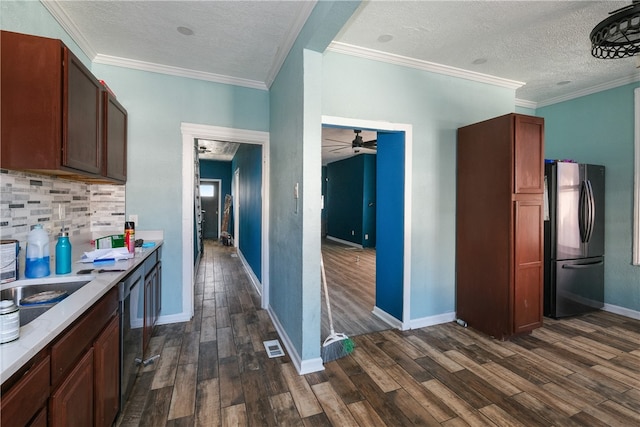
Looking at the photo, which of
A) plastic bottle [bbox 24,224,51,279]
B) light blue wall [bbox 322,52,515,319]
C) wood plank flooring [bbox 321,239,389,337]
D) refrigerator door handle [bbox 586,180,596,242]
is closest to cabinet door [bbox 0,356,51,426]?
plastic bottle [bbox 24,224,51,279]

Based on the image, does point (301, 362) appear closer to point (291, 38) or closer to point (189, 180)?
point (189, 180)

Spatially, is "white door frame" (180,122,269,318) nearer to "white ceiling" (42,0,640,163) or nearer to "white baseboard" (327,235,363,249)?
"white ceiling" (42,0,640,163)

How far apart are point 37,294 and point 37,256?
0.27m

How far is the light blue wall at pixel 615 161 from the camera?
351 centimetres

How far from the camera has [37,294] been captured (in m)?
1.46

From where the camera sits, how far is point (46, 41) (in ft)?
5.28

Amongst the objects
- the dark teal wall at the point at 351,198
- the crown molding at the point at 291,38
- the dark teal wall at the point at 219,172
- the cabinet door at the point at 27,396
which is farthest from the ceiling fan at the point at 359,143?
the dark teal wall at the point at 219,172

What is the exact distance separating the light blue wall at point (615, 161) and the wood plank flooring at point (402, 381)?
1.96ft

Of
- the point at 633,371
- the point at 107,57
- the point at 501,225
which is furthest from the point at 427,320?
the point at 107,57

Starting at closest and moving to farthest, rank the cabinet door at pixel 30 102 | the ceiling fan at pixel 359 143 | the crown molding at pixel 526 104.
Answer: the cabinet door at pixel 30 102 < the crown molding at pixel 526 104 < the ceiling fan at pixel 359 143

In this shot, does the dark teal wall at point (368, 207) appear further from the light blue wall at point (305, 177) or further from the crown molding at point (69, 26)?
the crown molding at point (69, 26)

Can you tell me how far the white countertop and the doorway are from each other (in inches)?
333

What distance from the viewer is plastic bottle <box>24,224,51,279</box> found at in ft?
5.23

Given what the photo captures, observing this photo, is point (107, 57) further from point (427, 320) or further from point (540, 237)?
point (540, 237)
